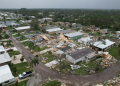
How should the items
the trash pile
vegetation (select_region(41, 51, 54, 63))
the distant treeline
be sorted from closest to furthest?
the trash pile
vegetation (select_region(41, 51, 54, 63))
the distant treeline

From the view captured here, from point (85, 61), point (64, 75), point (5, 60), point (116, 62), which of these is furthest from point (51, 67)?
point (116, 62)

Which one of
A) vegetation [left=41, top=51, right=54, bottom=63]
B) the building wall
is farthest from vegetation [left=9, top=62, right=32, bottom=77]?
the building wall

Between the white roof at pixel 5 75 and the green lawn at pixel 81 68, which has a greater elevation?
the white roof at pixel 5 75

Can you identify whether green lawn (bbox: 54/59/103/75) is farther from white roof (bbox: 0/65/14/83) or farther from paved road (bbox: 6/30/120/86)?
white roof (bbox: 0/65/14/83)

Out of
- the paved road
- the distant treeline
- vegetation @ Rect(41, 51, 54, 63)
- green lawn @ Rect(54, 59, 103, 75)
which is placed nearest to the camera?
the paved road

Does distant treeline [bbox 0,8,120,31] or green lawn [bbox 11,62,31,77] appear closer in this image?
green lawn [bbox 11,62,31,77]

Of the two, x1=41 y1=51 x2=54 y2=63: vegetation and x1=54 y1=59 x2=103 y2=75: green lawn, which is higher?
x1=41 y1=51 x2=54 y2=63: vegetation

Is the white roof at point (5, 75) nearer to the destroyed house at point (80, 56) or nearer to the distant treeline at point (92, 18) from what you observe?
the destroyed house at point (80, 56)

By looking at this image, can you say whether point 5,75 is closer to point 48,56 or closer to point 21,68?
point 21,68

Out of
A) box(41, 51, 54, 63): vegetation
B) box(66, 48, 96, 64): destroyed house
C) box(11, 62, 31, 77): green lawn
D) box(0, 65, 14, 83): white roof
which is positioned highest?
box(66, 48, 96, 64): destroyed house

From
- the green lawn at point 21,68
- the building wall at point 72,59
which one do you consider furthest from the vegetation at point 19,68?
the building wall at point 72,59

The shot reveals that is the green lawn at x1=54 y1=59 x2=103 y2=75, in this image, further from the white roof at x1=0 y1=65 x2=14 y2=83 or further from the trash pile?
the white roof at x1=0 y1=65 x2=14 y2=83

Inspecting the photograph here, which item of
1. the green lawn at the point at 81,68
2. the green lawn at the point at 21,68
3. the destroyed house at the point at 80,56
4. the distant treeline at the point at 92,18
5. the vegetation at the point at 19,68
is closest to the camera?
the vegetation at the point at 19,68
